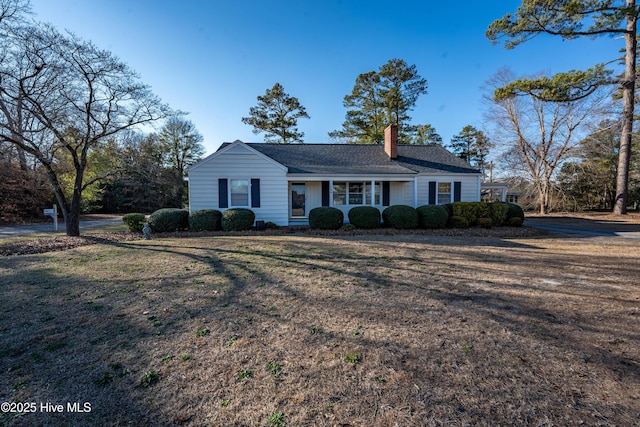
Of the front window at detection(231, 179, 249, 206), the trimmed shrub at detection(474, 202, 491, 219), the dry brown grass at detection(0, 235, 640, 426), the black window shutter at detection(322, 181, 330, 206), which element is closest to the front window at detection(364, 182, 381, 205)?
the black window shutter at detection(322, 181, 330, 206)

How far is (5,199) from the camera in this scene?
704 inches

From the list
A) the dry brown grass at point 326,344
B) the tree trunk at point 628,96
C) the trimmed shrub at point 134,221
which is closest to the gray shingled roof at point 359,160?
the trimmed shrub at point 134,221

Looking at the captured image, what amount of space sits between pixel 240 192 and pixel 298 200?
3.37 meters

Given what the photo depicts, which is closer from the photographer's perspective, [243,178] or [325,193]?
[243,178]

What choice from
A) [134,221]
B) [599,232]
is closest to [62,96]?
[134,221]

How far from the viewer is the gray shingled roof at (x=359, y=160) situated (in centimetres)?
1426

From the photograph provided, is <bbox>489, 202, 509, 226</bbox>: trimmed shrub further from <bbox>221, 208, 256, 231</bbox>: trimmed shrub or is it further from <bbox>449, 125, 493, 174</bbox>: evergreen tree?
<bbox>449, 125, 493, 174</bbox>: evergreen tree

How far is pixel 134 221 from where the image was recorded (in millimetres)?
11859

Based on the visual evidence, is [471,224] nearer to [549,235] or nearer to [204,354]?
[549,235]

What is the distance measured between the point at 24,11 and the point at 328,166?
12428 millimetres

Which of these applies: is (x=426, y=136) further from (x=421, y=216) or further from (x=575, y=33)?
(x=421, y=216)

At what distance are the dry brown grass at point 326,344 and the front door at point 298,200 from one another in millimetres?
9239

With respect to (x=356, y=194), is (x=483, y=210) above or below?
below

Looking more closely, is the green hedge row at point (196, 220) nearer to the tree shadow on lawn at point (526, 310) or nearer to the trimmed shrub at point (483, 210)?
the tree shadow on lawn at point (526, 310)
